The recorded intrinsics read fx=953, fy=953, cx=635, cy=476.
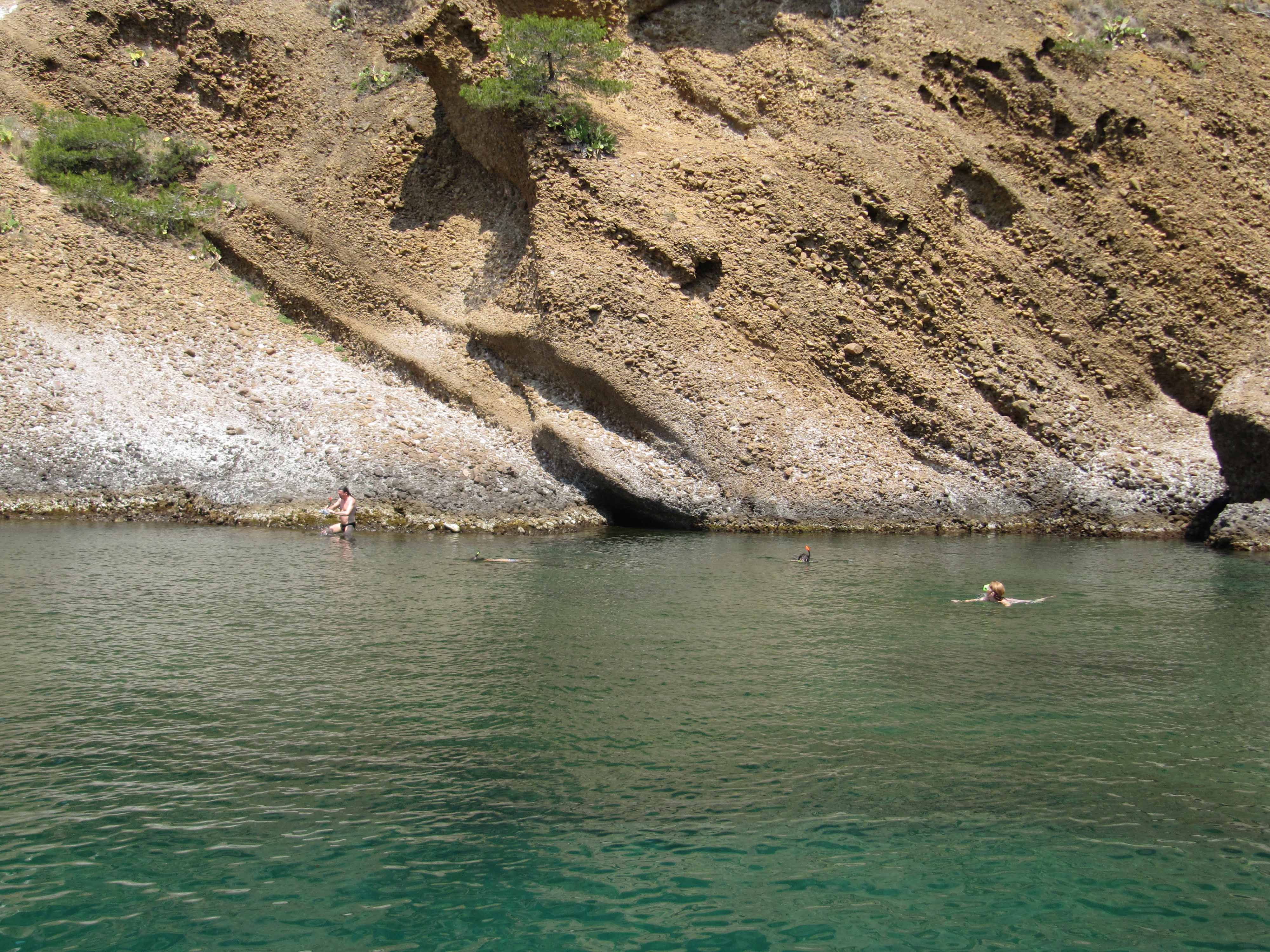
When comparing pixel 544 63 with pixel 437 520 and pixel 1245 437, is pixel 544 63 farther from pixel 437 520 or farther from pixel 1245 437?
pixel 1245 437

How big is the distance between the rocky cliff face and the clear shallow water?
29.8ft

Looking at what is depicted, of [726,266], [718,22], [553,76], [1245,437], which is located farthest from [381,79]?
[1245,437]

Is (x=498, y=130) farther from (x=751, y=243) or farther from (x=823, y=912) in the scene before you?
(x=823, y=912)

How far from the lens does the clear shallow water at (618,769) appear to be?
5941mm

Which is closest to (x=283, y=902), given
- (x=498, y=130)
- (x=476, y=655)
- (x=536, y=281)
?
(x=476, y=655)

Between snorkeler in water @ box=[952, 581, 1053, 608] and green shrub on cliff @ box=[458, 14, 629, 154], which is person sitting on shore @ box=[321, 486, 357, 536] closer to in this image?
green shrub on cliff @ box=[458, 14, 629, 154]

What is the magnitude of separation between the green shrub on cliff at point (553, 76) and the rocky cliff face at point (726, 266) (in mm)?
826

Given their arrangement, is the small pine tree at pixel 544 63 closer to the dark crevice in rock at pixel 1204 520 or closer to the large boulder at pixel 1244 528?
the large boulder at pixel 1244 528

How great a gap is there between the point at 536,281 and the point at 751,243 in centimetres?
606

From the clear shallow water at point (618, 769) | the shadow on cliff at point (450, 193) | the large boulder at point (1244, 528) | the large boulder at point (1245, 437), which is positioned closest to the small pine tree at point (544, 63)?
the shadow on cliff at point (450, 193)

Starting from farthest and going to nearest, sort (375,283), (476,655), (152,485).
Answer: (375,283) → (152,485) → (476,655)

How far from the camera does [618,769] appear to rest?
324 inches

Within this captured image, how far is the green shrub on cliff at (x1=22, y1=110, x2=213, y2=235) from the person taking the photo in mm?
27766

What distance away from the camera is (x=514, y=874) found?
6.37 metres
